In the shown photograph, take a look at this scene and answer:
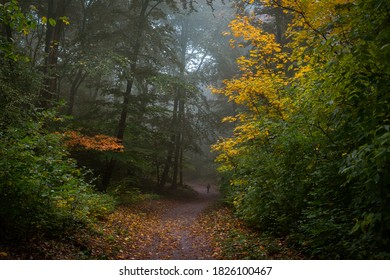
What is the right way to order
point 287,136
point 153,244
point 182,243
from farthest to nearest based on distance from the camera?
point 182,243 < point 153,244 < point 287,136

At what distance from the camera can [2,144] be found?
466 centimetres

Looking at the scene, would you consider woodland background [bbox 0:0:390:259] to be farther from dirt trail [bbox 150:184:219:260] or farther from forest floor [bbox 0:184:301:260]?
dirt trail [bbox 150:184:219:260]

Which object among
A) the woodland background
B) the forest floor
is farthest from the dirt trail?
the woodland background

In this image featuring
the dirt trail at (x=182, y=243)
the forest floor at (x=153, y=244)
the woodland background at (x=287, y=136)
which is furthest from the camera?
the dirt trail at (x=182, y=243)

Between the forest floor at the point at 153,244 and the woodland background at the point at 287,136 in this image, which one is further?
the forest floor at the point at 153,244

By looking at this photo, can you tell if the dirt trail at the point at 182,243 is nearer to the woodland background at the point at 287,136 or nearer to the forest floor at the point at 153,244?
the forest floor at the point at 153,244

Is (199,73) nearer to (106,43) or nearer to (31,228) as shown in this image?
(106,43)

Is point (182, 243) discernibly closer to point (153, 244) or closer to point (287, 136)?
point (153, 244)

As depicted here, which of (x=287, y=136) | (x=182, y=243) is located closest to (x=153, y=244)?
(x=182, y=243)

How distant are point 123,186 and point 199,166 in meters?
24.5

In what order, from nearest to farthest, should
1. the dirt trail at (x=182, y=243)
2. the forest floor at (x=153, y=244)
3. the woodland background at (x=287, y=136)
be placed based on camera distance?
1. the woodland background at (x=287, y=136)
2. the forest floor at (x=153, y=244)
3. the dirt trail at (x=182, y=243)

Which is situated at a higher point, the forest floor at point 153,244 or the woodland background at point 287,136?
the woodland background at point 287,136

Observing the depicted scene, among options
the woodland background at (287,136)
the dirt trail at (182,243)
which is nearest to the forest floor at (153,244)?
the dirt trail at (182,243)

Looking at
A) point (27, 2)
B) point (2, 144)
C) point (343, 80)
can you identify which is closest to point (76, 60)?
point (27, 2)
